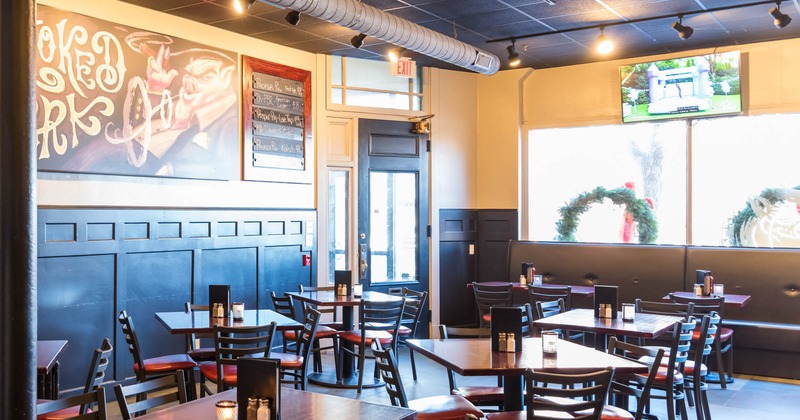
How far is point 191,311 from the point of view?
19.5ft

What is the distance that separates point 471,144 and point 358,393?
4.25m

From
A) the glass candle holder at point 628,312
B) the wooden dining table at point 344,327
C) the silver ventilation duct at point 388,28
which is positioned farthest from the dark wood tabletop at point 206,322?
the glass candle holder at point 628,312

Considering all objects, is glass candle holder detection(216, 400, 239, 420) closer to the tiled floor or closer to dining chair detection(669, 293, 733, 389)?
the tiled floor

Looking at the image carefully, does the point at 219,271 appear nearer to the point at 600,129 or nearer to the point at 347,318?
the point at 347,318

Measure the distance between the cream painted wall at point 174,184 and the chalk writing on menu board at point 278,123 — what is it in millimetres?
210

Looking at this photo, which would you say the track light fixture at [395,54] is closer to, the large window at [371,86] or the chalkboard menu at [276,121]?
the large window at [371,86]

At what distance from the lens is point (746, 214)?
8.03 metres

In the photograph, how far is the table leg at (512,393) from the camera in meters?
4.11

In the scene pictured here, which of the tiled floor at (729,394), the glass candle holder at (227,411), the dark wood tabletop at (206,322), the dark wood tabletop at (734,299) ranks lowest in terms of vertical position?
the tiled floor at (729,394)

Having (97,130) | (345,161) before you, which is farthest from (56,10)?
(345,161)

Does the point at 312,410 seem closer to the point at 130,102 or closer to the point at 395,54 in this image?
the point at 130,102

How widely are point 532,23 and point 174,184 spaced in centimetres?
378

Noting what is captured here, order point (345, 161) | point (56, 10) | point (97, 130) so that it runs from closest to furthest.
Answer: point (56, 10), point (97, 130), point (345, 161)

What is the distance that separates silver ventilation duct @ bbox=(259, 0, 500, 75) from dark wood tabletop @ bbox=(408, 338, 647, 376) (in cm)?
263
